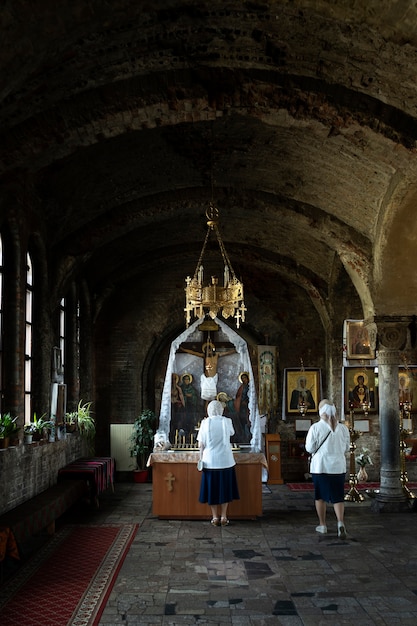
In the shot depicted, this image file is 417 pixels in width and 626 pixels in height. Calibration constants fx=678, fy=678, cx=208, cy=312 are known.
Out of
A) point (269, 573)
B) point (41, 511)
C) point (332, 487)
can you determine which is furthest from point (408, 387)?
point (41, 511)

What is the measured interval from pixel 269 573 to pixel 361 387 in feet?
32.5

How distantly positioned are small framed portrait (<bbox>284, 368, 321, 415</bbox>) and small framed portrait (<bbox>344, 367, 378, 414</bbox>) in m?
1.13

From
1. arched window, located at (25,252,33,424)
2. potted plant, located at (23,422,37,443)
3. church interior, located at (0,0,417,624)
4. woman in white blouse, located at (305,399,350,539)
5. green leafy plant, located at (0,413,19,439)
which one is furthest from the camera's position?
arched window, located at (25,252,33,424)

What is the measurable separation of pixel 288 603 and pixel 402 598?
114 cm

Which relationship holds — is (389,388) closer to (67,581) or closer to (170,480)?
(170,480)

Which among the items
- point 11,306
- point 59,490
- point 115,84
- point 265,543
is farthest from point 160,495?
point 115,84

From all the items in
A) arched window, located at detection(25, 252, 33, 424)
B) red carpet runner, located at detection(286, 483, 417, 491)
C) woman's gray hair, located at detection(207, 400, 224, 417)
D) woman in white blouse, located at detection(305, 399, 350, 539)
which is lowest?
red carpet runner, located at detection(286, 483, 417, 491)

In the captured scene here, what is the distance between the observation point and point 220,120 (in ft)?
33.0

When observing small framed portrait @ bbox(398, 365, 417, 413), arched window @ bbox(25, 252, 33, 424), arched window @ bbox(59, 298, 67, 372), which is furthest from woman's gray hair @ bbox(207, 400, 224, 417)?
small framed portrait @ bbox(398, 365, 417, 413)

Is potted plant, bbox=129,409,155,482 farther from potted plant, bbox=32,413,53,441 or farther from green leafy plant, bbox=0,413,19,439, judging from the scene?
green leafy plant, bbox=0,413,19,439

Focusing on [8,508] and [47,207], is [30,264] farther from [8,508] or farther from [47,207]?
[8,508]

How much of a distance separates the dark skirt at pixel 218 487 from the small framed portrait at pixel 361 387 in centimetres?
703

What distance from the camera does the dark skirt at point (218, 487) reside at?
10.5 m

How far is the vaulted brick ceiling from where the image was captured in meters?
7.03
